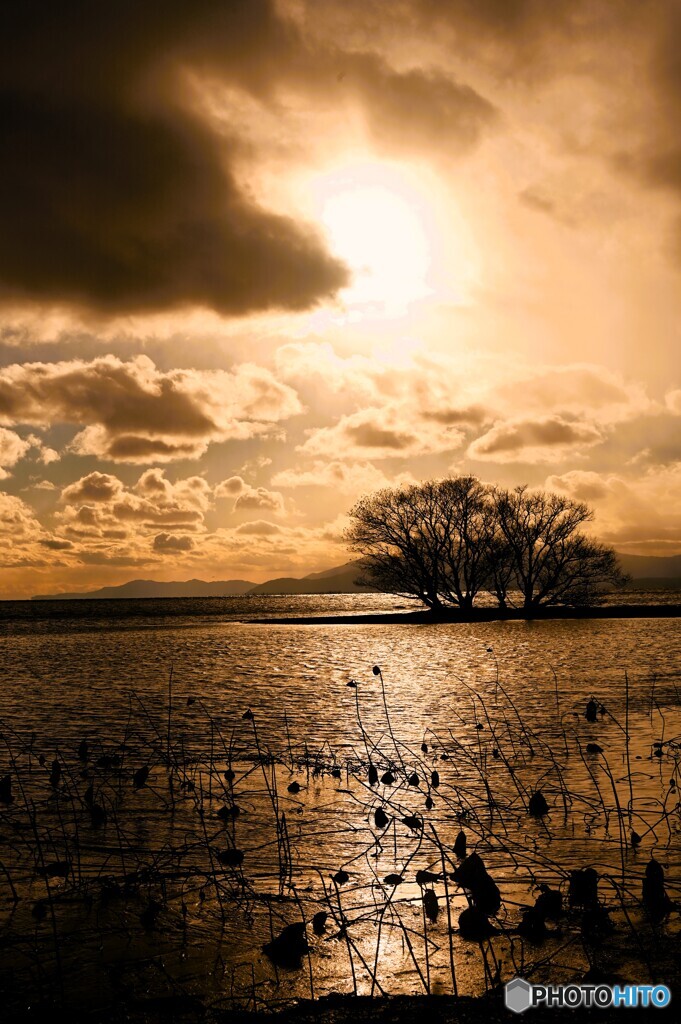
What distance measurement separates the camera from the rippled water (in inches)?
204

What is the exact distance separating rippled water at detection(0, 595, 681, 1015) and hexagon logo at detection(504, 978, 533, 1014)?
0.30 metres

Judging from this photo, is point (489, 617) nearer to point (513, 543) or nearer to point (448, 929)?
point (513, 543)

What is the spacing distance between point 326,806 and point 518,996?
5124 mm

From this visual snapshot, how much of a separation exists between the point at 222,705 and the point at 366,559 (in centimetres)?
5552

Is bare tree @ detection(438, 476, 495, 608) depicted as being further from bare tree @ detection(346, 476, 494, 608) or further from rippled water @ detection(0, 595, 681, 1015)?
rippled water @ detection(0, 595, 681, 1015)

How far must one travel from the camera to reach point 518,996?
168 inches

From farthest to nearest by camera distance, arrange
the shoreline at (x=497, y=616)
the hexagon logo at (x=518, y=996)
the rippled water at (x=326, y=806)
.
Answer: the shoreline at (x=497, y=616) → the rippled water at (x=326, y=806) → the hexagon logo at (x=518, y=996)

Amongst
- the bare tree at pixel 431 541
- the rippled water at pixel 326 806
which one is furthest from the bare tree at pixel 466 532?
the rippled water at pixel 326 806

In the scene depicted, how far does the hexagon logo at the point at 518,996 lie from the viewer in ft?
13.8

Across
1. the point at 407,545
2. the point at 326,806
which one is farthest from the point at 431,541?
the point at 326,806

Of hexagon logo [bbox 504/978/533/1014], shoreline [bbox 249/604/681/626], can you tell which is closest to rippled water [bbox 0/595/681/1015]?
hexagon logo [bbox 504/978/533/1014]

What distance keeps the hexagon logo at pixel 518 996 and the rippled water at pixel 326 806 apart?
0.30 meters

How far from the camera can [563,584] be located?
232 ft

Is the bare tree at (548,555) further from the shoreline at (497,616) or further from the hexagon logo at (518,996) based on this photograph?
the hexagon logo at (518,996)
